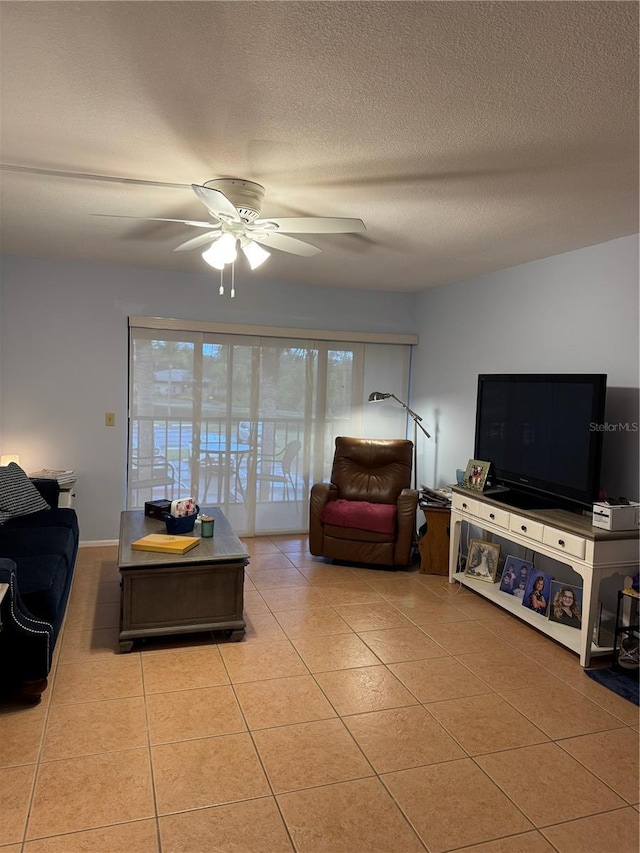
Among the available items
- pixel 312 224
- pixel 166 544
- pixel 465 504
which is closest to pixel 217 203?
pixel 312 224

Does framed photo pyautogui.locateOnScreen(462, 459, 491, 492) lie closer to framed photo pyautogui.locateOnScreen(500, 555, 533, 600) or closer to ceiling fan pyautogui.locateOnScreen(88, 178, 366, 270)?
framed photo pyautogui.locateOnScreen(500, 555, 533, 600)

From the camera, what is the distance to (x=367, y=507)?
4.68 metres

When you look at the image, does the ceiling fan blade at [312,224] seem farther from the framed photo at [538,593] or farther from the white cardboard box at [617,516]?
the framed photo at [538,593]

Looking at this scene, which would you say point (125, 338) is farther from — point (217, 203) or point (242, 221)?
point (217, 203)

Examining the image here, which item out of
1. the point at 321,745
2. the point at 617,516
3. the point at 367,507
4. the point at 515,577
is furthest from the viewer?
the point at 367,507

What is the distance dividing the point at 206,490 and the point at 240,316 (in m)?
1.59

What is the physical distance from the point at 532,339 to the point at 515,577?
5.38 ft

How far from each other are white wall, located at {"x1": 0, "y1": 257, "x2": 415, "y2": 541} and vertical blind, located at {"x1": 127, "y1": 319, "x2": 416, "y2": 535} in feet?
0.51

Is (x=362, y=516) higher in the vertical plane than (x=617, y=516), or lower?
lower

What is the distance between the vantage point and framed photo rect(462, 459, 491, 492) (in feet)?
13.6

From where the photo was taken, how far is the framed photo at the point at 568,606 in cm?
347

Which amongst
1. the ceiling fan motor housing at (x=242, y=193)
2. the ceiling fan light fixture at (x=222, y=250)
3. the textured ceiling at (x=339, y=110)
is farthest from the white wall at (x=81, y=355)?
the ceiling fan motor housing at (x=242, y=193)

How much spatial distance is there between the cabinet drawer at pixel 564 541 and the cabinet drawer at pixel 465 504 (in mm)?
724

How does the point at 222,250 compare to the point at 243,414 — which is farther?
the point at 243,414
